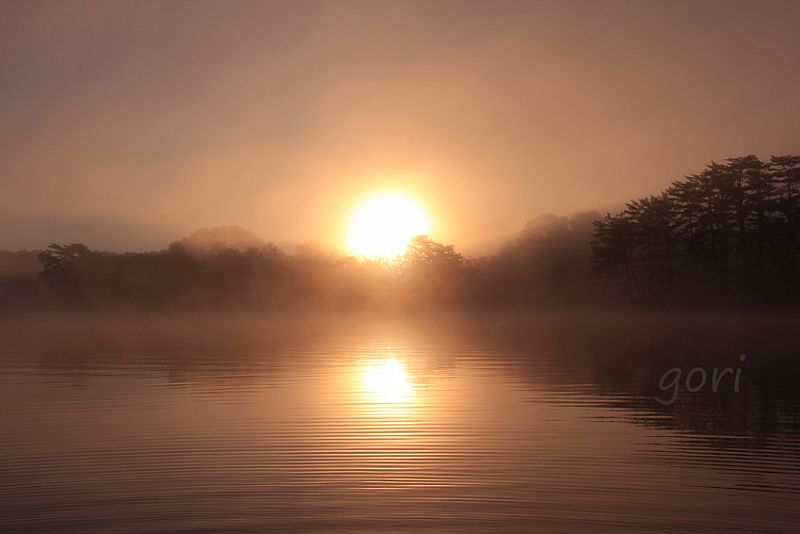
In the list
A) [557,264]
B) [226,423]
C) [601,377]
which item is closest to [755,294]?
[557,264]

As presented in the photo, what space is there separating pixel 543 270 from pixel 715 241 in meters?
25.2

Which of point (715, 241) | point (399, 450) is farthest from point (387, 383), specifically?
point (715, 241)

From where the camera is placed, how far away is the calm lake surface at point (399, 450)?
23.7ft

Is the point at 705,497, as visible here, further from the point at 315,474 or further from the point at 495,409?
the point at 495,409

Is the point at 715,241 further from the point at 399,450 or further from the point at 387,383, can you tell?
the point at 399,450

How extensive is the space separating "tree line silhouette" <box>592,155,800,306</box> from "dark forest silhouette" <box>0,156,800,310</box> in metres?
0.08

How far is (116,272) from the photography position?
293ft

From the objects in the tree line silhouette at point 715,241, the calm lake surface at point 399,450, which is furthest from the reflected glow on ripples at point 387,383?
the tree line silhouette at point 715,241

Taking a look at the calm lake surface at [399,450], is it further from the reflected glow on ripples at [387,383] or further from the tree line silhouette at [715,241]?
the tree line silhouette at [715,241]

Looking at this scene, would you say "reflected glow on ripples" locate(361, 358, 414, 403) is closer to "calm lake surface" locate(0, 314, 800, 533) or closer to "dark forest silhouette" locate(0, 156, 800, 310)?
"calm lake surface" locate(0, 314, 800, 533)

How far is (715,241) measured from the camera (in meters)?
53.7

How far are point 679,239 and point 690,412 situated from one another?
4515 cm

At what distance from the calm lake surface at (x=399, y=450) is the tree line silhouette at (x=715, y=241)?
33379 mm

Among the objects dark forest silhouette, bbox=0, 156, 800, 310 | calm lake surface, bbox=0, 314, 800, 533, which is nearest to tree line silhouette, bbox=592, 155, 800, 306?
dark forest silhouette, bbox=0, 156, 800, 310
